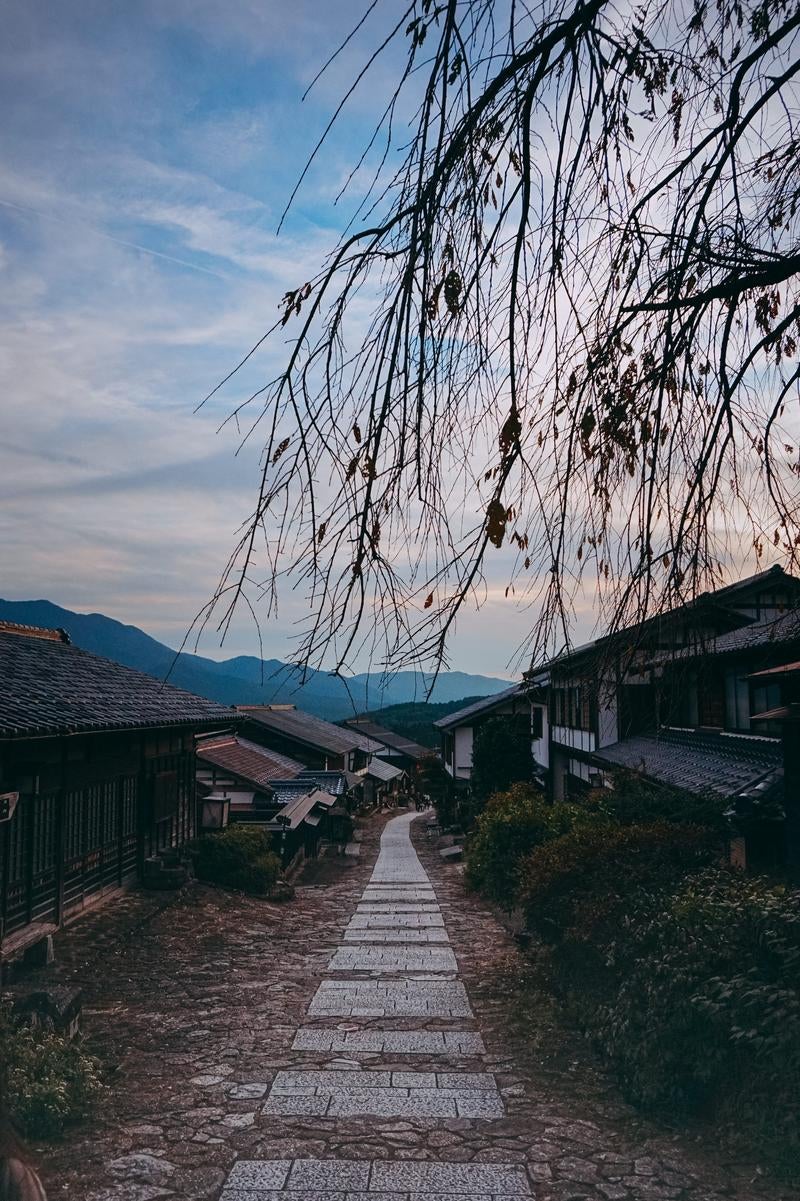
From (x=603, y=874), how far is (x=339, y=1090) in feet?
13.0

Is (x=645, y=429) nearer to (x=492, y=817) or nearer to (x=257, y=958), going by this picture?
(x=257, y=958)

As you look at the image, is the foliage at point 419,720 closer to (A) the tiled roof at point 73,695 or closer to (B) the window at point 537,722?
(B) the window at point 537,722

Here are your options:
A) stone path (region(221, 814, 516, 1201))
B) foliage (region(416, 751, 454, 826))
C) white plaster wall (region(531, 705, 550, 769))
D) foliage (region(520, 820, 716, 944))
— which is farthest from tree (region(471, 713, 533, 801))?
foliage (region(520, 820, 716, 944))

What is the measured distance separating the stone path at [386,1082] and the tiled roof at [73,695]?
3.79m

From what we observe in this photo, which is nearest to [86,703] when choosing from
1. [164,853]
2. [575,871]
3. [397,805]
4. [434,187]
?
[164,853]

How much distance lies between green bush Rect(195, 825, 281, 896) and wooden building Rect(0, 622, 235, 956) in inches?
39.0

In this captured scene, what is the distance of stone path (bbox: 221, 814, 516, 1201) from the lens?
584 centimetres

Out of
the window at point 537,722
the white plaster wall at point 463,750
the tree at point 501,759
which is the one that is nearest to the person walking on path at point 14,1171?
the tree at point 501,759

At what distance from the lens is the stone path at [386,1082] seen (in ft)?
19.1

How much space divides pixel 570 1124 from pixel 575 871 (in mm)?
3634

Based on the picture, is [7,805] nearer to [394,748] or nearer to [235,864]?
[235,864]

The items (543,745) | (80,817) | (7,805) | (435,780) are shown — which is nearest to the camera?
(7,805)

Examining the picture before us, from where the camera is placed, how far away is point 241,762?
26.1 metres

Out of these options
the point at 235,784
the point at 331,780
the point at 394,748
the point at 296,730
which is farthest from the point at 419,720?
the point at 235,784
